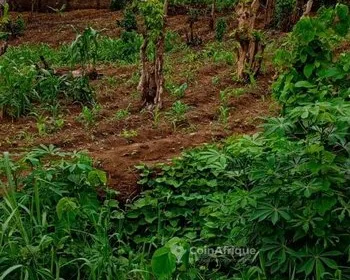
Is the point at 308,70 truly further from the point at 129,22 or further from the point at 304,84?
the point at 129,22

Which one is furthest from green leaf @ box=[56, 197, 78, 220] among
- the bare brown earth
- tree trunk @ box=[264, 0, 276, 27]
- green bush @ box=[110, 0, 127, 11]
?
green bush @ box=[110, 0, 127, 11]

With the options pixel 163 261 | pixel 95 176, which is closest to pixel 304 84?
pixel 95 176

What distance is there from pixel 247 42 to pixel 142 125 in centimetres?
237

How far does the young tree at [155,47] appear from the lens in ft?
21.8

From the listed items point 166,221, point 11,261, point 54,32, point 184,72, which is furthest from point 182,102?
point 54,32

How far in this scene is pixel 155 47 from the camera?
695 cm

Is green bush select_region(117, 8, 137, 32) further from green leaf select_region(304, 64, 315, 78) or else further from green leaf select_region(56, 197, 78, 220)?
green leaf select_region(56, 197, 78, 220)

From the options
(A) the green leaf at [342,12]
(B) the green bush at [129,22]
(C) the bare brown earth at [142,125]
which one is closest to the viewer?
(A) the green leaf at [342,12]

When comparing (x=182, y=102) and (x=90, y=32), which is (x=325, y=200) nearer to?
(x=182, y=102)

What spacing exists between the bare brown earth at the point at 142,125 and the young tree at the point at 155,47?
0.56ft

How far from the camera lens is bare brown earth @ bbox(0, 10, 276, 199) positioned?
515 cm

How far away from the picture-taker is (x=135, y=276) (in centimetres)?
359

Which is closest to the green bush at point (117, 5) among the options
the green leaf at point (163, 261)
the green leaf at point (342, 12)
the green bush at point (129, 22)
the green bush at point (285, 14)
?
the green bush at point (129, 22)

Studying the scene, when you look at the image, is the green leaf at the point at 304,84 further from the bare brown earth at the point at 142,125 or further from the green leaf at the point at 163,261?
the green leaf at the point at 163,261
